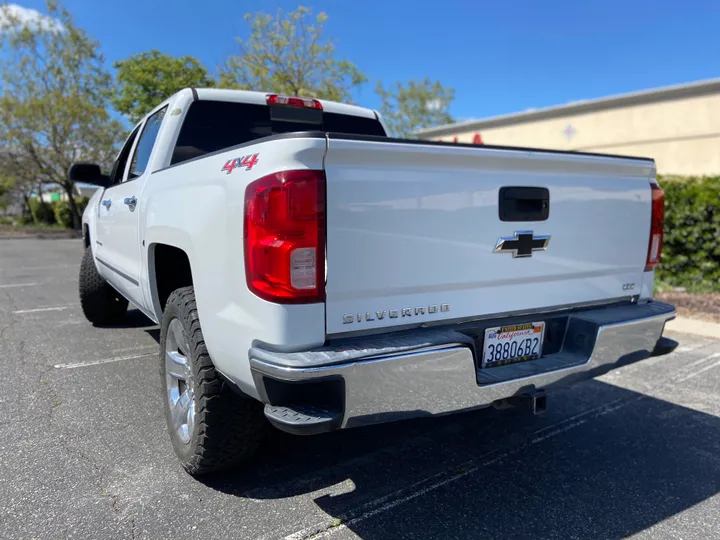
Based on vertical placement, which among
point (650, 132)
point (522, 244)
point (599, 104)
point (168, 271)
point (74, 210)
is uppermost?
point (599, 104)

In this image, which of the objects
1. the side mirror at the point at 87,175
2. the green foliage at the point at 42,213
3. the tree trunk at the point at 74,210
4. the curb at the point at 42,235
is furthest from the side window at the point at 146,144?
the green foliage at the point at 42,213

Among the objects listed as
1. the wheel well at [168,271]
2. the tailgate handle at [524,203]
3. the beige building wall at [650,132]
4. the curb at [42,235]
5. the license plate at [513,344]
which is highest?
the beige building wall at [650,132]

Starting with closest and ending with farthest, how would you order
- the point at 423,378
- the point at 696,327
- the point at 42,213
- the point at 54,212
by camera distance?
the point at 423,378 → the point at 696,327 → the point at 54,212 → the point at 42,213

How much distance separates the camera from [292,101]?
13.3 ft

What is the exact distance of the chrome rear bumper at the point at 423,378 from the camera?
2016 millimetres

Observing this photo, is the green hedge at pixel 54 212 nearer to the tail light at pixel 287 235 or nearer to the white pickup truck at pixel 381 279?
the white pickup truck at pixel 381 279

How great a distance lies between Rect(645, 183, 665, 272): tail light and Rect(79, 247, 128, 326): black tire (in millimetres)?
4939

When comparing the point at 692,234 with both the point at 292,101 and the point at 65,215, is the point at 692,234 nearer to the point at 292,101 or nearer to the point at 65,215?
the point at 292,101

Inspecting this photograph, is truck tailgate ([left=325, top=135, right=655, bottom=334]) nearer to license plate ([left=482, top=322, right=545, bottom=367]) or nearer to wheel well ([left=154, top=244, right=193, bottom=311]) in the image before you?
license plate ([left=482, top=322, right=545, bottom=367])

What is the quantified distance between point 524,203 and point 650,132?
50.8 ft

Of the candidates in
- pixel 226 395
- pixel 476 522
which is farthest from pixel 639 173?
pixel 226 395

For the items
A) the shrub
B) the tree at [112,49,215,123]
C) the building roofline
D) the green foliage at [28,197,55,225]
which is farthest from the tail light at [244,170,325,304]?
the green foliage at [28,197,55,225]

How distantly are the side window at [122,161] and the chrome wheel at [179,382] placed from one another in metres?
2.32

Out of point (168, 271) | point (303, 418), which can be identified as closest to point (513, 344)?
point (303, 418)
